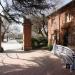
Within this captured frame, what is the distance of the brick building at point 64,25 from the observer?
2442 cm

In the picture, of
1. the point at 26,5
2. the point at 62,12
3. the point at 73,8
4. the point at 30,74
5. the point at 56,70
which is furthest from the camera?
the point at 62,12

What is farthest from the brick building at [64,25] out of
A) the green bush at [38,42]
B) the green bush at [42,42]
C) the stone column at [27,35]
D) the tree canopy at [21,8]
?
the tree canopy at [21,8]

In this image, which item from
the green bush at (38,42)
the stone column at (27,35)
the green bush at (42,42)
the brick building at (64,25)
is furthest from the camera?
the green bush at (42,42)

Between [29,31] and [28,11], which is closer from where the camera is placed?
[28,11]

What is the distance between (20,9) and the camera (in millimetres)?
17344

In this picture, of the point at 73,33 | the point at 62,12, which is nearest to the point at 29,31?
the point at 62,12

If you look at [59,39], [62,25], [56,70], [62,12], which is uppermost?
[62,12]

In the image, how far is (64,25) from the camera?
87.4ft

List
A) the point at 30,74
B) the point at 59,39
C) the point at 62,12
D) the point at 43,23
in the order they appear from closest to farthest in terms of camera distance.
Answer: the point at 30,74 → the point at 62,12 → the point at 59,39 → the point at 43,23

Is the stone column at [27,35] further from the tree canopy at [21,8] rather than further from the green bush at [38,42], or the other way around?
the tree canopy at [21,8]

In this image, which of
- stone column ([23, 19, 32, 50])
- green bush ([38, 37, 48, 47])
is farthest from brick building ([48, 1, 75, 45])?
stone column ([23, 19, 32, 50])

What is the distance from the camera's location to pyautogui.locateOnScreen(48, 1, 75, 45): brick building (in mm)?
24422

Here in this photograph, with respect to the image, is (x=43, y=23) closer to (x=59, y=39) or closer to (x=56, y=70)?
(x=59, y=39)

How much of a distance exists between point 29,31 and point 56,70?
16.2 meters
